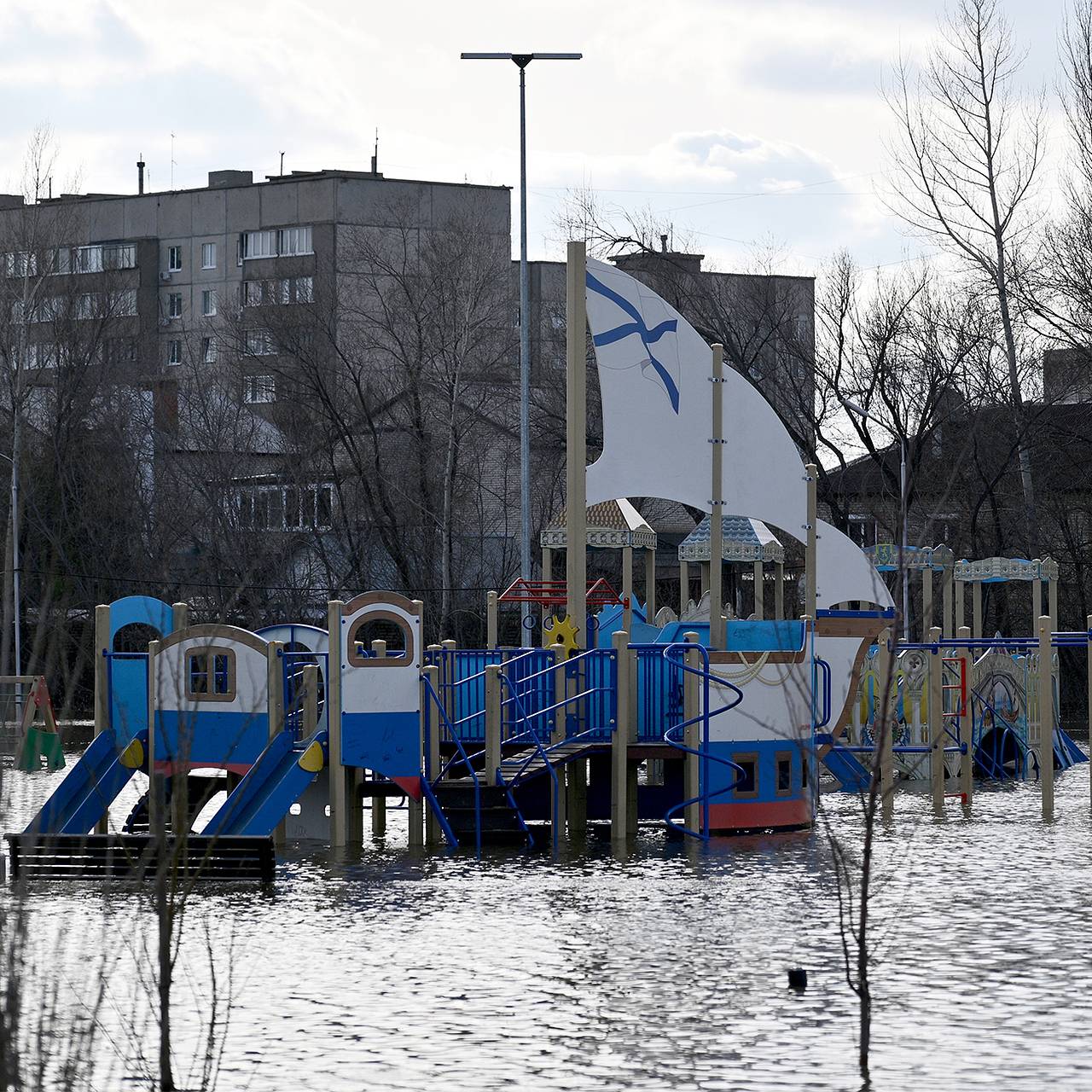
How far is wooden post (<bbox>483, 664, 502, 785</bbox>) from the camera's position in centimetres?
1875

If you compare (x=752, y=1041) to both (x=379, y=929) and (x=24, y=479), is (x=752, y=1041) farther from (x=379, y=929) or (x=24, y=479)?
(x=24, y=479)

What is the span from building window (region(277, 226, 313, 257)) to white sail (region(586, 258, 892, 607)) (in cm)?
5496

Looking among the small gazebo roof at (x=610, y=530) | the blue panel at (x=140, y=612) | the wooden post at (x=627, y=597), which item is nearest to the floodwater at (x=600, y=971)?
the blue panel at (x=140, y=612)

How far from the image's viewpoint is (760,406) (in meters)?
20.5

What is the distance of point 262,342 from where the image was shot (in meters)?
58.3

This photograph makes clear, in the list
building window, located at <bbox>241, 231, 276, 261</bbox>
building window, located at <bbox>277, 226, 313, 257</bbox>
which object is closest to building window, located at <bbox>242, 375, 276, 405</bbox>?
building window, located at <bbox>277, 226, 313, 257</bbox>

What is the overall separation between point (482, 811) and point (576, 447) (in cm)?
378

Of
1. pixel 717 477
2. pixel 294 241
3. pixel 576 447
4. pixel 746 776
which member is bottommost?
pixel 746 776

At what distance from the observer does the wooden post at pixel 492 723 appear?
18750mm

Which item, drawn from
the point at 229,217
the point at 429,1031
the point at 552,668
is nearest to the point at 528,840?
the point at 552,668

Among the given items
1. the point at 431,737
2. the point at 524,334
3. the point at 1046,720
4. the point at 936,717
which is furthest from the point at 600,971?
the point at 524,334

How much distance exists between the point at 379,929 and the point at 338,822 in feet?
17.1

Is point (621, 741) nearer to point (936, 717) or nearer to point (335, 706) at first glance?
point (335, 706)

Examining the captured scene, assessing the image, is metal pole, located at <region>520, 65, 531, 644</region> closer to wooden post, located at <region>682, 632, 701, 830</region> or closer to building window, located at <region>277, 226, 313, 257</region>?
wooden post, located at <region>682, 632, 701, 830</region>
